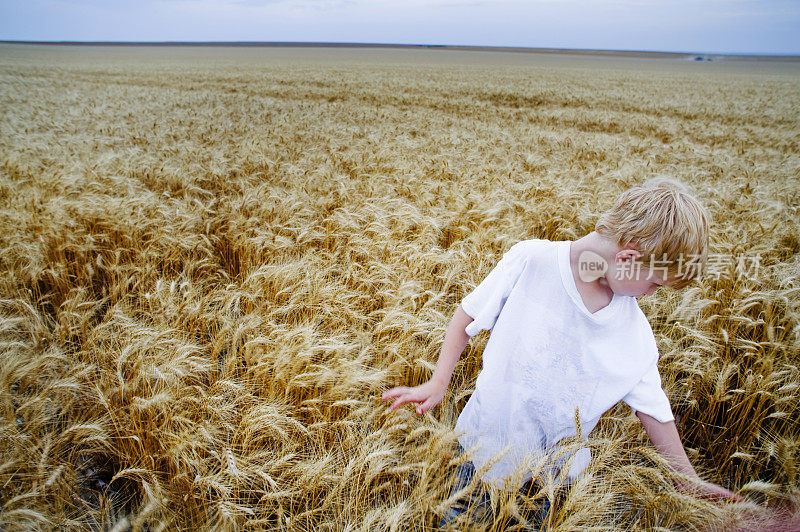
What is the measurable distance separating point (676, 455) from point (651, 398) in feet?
0.61

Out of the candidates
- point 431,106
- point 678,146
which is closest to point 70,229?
point 678,146

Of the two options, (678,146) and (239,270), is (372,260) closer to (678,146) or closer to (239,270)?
(239,270)

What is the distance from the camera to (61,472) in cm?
146

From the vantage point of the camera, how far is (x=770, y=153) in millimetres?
9289

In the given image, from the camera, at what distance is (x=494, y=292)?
1.43 metres

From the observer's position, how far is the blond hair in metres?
1.10

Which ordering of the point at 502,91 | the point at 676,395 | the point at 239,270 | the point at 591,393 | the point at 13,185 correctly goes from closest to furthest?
the point at 591,393 → the point at 676,395 → the point at 239,270 → the point at 13,185 → the point at 502,91

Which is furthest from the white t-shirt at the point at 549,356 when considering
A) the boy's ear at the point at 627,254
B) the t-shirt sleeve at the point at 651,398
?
the boy's ear at the point at 627,254

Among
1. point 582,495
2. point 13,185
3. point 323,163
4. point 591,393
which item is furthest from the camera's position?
point 323,163

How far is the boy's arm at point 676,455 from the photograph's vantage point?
4.12 ft

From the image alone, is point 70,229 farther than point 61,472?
Yes

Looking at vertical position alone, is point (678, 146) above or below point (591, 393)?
above

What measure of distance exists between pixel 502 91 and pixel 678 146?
1425 cm

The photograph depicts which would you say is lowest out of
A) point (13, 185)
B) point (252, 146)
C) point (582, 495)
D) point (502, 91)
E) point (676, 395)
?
point (676, 395)
